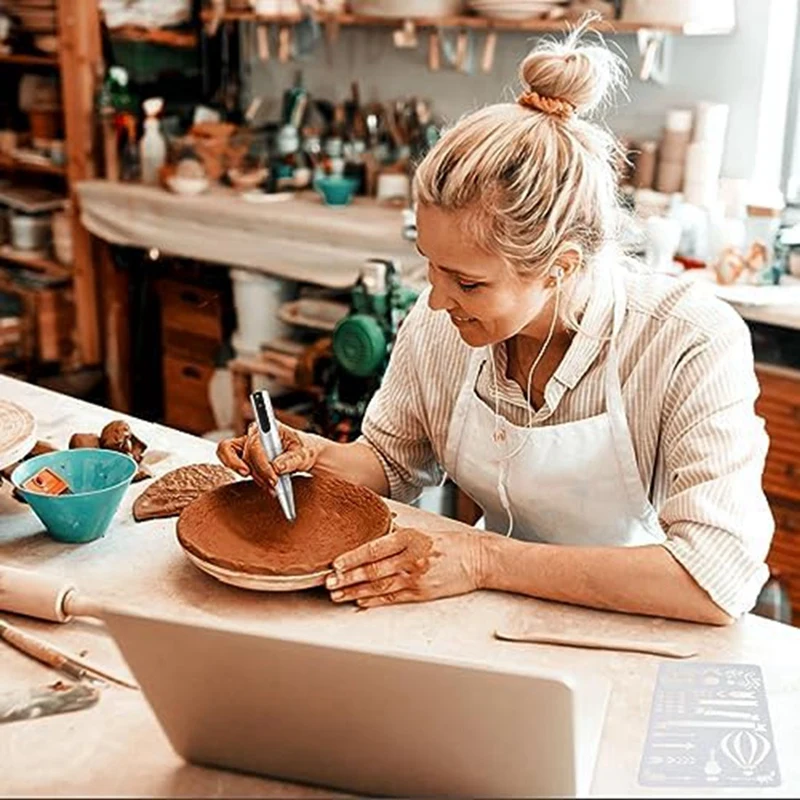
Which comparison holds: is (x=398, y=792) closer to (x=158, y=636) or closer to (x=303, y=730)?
(x=303, y=730)

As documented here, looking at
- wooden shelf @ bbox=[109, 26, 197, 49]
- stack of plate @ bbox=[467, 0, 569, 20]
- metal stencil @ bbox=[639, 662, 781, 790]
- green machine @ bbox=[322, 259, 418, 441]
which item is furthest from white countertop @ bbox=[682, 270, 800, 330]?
wooden shelf @ bbox=[109, 26, 197, 49]

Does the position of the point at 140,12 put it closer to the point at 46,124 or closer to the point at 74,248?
the point at 46,124

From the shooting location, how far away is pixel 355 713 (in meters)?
1.07

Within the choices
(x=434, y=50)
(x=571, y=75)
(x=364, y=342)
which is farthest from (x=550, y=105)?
(x=434, y=50)

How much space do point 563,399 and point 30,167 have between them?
10.8 feet

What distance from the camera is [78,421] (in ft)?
6.82

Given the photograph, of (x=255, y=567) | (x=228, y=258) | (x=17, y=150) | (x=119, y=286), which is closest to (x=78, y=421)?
(x=255, y=567)

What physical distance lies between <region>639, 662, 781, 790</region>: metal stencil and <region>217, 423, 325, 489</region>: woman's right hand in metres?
0.59

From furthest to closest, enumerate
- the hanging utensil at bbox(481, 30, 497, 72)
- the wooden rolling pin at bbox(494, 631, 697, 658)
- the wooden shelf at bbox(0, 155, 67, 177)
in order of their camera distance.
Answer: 1. the wooden shelf at bbox(0, 155, 67, 177)
2. the hanging utensil at bbox(481, 30, 497, 72)
3. the wooden rolling pin at bbox(494, 631, 697, 658)

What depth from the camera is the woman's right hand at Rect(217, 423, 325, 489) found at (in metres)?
1.66

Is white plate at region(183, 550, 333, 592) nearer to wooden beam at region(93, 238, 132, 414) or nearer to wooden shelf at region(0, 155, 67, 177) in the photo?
wooden beam at region(93, 238, 132, 414)

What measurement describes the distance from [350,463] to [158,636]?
824 millimetres

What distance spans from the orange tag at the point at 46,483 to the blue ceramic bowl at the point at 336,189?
7.28ft

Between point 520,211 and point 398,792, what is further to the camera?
point 520,211
